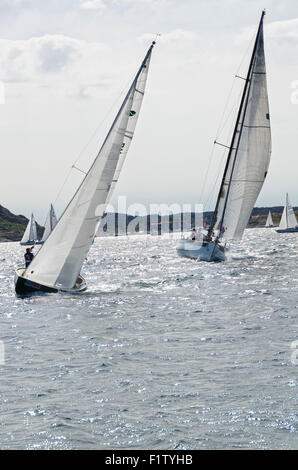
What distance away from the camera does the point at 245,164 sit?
46.1 meters

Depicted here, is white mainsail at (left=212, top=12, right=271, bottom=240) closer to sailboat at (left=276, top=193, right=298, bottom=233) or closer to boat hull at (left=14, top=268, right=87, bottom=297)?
boat hull at (left=14, top=268, right=87, bottom=297)

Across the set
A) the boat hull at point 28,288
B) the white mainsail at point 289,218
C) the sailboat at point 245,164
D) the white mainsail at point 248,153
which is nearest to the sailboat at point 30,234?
the white mainsail at point 289,218

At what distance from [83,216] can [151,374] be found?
15504 millimetres

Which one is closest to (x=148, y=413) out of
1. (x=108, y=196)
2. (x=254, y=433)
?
(x=254, y=433)

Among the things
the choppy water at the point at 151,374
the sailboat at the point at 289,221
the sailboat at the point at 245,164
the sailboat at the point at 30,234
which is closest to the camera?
the choppy water at the point at 151,374

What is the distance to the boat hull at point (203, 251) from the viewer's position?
48244 millimetres

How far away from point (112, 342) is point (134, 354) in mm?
2040

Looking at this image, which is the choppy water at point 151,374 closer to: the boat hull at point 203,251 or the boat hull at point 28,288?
the boat hull at point 28,288

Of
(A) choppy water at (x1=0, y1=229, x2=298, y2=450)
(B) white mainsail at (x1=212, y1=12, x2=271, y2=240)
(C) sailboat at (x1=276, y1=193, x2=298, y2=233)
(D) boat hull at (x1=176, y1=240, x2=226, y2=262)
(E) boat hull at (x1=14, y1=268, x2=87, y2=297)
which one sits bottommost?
(C) sailboat at (x1=276, y1=193, x2=298, y2=233)

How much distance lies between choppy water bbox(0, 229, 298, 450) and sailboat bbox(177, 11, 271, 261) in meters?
20.9

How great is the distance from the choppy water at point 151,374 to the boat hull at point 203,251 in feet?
68.0

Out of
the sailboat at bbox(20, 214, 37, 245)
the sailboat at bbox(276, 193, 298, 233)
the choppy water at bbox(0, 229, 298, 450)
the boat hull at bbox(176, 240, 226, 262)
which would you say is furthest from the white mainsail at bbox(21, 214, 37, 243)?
the choppy water at bbox(0, 229, 298, 450)

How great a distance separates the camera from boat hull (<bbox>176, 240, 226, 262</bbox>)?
1899 inches
